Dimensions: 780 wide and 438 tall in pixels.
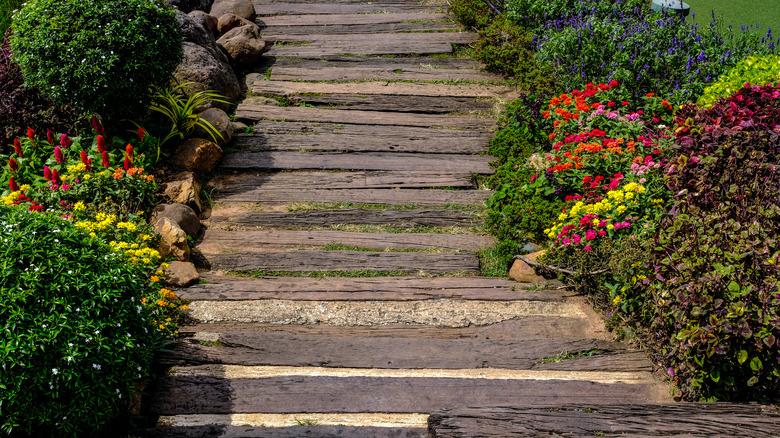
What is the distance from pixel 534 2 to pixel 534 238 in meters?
4.15

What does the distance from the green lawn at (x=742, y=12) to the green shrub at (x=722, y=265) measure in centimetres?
441

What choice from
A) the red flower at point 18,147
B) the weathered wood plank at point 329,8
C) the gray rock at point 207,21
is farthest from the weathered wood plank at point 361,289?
the weathered wood plank at point 329,8

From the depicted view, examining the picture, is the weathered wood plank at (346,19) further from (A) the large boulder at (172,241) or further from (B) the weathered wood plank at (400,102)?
(A) the large boulder at (172,241)

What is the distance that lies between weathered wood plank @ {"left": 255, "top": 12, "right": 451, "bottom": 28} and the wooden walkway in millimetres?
521

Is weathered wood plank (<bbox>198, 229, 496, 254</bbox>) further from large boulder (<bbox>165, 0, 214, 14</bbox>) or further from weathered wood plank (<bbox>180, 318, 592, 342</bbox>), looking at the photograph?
large boulder (<bbox>165, 0, 214, 14</bbox>)

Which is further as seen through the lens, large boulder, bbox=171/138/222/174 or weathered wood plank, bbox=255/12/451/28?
weathered wood plank, bbox=255/12/451/28

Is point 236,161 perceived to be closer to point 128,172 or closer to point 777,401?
point 128,172

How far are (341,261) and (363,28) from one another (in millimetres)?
4645

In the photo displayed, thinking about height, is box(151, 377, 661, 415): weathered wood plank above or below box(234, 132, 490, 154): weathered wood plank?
below

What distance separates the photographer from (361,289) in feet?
15.0

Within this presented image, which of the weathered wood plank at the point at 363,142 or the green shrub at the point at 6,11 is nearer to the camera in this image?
the weathered wood plank at the point at 363,142

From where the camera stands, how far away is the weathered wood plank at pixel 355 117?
6867 millimetres

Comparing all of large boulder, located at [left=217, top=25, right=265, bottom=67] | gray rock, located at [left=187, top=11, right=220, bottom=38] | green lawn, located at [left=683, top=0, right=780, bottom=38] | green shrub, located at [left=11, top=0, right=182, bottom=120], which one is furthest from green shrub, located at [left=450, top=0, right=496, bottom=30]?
green shrub, located at [left=11, top=0, right=182, bottom=120]

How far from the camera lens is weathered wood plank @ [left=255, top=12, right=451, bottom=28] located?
880cm
